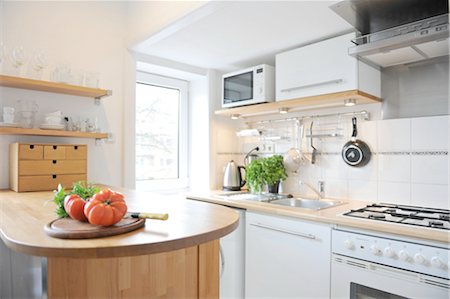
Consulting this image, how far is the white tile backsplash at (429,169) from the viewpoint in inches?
74.5

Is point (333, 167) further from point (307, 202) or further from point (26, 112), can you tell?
point (26, 112)

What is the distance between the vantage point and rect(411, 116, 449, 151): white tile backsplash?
1.89 meters

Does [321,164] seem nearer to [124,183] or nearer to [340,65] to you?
[340,65]

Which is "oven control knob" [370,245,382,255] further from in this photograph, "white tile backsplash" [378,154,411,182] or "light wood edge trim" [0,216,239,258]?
"light wood edge trim" [0,216,239,258]

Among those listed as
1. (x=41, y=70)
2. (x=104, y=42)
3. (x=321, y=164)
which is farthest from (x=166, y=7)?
(x=321, y=164)

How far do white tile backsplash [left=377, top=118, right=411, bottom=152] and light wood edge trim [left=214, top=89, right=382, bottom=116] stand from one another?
0.18 m

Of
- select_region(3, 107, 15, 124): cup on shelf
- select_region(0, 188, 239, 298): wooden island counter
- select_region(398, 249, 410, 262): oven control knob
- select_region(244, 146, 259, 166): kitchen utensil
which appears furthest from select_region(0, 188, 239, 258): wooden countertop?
select_region(244, 146, 259, 166): kitchen utensil

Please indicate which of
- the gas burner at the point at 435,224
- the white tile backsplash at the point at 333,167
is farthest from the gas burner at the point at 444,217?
the white tile backsplash at the point at 333,167

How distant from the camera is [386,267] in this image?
4.89 feet

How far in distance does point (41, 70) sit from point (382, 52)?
2055 millimetres

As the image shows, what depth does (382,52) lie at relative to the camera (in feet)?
5.16

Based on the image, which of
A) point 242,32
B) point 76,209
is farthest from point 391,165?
point 76,209

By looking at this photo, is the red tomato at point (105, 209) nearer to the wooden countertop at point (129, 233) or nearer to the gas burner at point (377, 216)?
the wooden countertop at point (129, 233)

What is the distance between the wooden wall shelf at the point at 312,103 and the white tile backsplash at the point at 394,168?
15.9 inches
